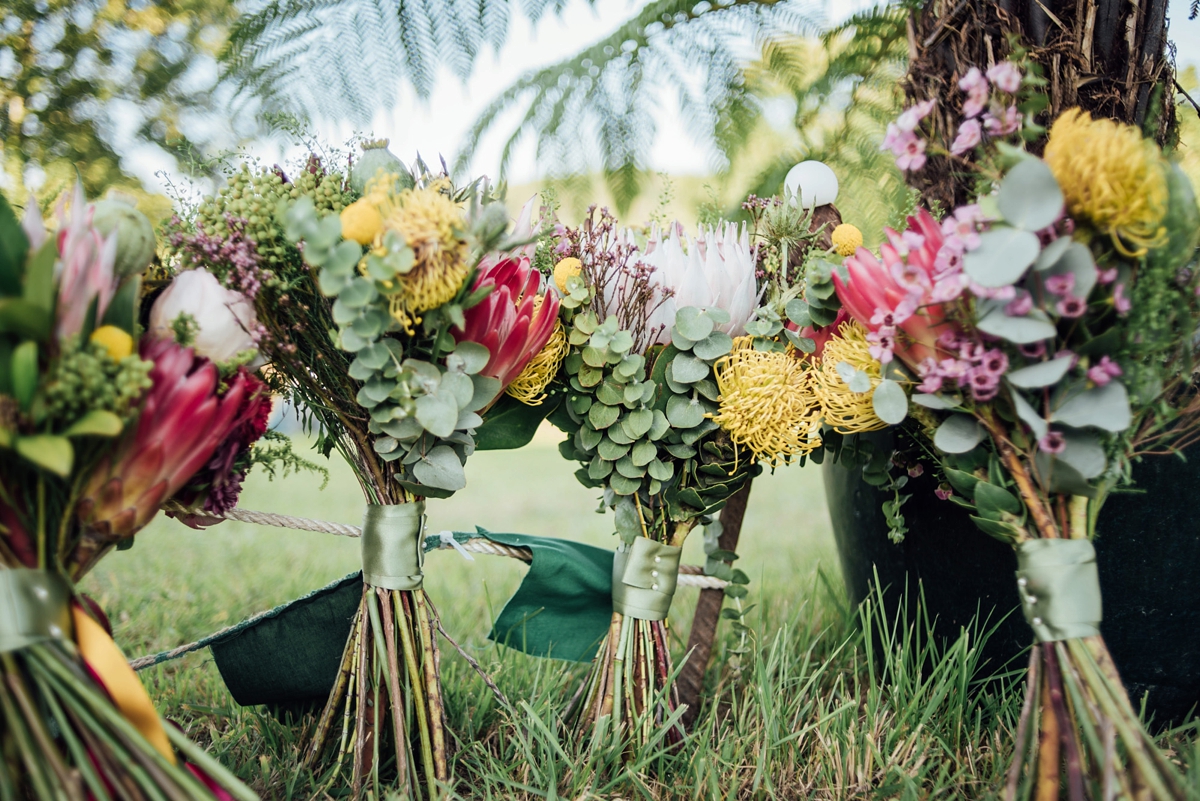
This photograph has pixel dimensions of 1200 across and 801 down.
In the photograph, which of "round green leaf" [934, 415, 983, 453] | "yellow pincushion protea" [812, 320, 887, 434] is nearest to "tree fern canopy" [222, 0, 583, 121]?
"yellow pincushion protea" [812, 320, 887, 434]

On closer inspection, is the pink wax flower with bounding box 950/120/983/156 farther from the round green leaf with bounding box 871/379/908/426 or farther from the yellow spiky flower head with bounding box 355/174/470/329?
the yellow spiky flower head with bounding box 355/174/470/329

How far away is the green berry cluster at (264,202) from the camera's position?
716mm

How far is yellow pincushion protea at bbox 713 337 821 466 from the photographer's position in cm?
83

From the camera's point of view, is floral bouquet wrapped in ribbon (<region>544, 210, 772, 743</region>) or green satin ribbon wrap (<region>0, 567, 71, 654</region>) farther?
floral bouquet wrapped in ribbon (<region>544, 210, 772, 743</region>)

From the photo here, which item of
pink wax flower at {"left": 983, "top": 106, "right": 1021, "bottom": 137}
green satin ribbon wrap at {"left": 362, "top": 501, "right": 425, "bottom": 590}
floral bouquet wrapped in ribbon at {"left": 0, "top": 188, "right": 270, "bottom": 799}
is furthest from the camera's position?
green satin ribbon wrap at {"left": 362, "top": 501, "right": 425, "bottom": 590}

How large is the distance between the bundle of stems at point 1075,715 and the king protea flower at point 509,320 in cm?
44

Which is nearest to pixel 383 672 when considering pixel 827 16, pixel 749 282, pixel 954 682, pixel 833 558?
pixel 749 282

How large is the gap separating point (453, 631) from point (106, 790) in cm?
108

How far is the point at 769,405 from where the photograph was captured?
32.7 inches

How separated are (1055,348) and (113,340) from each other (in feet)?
2.51

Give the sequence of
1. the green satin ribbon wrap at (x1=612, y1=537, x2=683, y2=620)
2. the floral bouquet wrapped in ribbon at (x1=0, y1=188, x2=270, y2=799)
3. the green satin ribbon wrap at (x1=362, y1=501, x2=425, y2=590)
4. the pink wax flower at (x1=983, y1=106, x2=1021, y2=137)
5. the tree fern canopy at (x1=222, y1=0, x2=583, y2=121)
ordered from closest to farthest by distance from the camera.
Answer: the floral bouquet wrapped in ribbon at (x1=0, y1=188, x2=270, y2=799), the pink wax flower at (x1=983, y1=106, x2=1021, y2=137), the green satin ribbon wrap at (x1=362, y1=501, x2=425, y2=590), the green satin ribbon wrap at (x1=612, y1=537, x2=683, y2=620), the tree fern canopy at (x1=222, y1=0, x2=583, y2=121)

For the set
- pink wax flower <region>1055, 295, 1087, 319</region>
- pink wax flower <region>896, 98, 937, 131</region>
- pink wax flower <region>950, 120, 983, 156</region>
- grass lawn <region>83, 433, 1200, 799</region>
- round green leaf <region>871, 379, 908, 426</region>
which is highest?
pink wax flower <region>896, 98, 937, 131</region>

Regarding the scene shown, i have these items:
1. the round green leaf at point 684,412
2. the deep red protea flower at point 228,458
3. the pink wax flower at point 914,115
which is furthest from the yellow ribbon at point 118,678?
the pink wax flower at point 914,115

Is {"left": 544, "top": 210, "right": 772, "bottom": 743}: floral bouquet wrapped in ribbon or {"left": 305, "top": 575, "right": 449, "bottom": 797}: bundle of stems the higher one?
{"left": 544, "top": 210, "right": 772, "bottom": 743}: floral bouquet wrapped in ribbon
